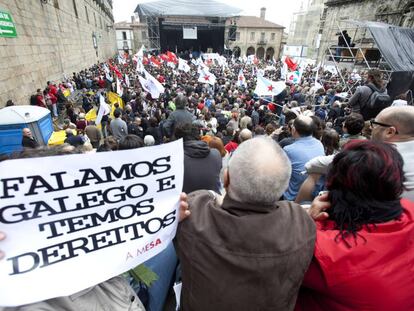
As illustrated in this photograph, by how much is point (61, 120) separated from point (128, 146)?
10.2 meters

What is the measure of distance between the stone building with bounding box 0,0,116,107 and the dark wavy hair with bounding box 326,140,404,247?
35.0ft

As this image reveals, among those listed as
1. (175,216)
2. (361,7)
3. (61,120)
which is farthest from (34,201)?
(361,7)

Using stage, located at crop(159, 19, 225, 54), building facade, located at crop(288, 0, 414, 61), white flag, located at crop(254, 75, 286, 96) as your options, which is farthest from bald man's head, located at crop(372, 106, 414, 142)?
stage, located at crop(159, 19, 225, 54)

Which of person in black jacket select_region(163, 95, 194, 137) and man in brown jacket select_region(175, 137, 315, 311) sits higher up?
man in brown jacket select_region(175, 137, 315, 311)

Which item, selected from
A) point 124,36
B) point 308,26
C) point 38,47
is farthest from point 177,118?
point 124,36

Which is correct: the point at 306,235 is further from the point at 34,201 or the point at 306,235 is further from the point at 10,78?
the point at 10,78

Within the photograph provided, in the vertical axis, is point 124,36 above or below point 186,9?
below

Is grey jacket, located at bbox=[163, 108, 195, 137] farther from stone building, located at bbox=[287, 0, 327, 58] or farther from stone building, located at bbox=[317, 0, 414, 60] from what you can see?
stone building, located at bbox=[287, 0, 327, 58]

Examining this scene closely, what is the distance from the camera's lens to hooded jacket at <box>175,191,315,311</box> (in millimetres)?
1021

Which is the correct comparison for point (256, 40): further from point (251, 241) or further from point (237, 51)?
point (251, 241)

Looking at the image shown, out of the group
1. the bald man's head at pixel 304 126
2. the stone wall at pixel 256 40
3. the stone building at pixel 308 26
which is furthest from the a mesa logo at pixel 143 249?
the stone wall at pixel 256 40

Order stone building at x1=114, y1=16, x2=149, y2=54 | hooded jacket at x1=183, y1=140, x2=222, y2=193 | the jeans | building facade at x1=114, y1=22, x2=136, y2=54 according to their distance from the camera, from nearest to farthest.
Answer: the jeans, hooded jacket at x1=183, y1=140, x2=222, y2=193, stone building at x1=114, y1=16, x2=149, y2=54, building facade at x1=114, y1=22, x2=136, y2=54

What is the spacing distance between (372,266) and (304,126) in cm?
194

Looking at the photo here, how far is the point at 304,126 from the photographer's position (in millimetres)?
2764
